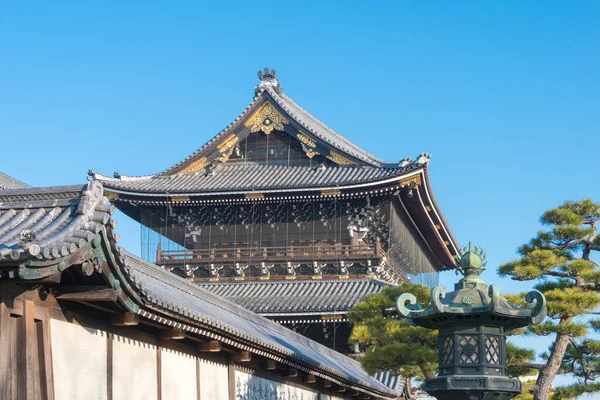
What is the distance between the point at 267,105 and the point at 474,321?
28408 mm

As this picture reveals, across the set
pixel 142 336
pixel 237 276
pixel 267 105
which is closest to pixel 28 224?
pixel 142 336

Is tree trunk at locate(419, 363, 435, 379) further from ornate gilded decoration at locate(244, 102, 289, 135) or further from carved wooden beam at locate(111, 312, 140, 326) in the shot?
ornate gilded decoration at locate(244, 102, 289, 135)

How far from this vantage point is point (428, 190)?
124 ft

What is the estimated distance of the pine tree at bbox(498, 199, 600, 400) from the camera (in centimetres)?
2178

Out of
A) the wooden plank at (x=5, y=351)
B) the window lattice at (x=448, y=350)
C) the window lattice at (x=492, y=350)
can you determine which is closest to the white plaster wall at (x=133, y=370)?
the wooden plank at (x=5, y=351)

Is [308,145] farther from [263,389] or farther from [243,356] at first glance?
[243,356]

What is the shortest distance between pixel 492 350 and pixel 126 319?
5.48 meters

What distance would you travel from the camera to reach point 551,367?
22.4 meters

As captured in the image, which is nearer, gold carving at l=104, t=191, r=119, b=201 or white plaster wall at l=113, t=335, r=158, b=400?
white plaster wall at l=113, t=335, r=158, b=400

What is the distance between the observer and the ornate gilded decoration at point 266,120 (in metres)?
39.0

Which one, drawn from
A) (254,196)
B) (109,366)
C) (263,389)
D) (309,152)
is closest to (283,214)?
(254,196)

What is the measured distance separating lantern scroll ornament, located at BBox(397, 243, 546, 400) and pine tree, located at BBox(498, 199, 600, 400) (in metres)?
10.3

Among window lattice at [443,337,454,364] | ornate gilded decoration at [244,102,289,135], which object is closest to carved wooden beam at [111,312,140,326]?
window lattice at [443,337,454,364]

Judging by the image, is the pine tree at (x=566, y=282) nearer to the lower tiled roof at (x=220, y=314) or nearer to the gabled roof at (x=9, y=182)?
the lower tiled roof at (x=220, y=314)
